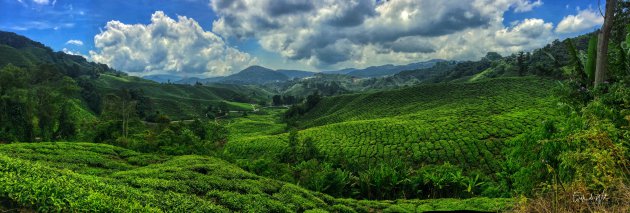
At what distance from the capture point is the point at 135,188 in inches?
525

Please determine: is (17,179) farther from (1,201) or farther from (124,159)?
(124,159)

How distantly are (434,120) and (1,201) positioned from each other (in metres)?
75.9

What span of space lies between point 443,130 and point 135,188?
61.3 m

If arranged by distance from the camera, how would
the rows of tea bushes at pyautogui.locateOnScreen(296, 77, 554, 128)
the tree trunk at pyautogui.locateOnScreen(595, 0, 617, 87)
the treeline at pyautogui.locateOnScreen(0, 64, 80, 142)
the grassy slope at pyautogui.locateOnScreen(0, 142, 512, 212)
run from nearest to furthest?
the grassy slope at pyautogui.locateOnScreen(0, 142, 512, 212), the tree trunk at pyautogui.locateOnScreen(595, 0, 617, 87), the treeline at pyautogui.locateOnScreen(0, 64, 80, 142), the rows of tea bushes at pyautogui.locateOnScreen(296, 77, 554, 128)

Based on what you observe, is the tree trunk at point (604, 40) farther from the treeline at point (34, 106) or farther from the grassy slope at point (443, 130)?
the treeline at point (34, 106)

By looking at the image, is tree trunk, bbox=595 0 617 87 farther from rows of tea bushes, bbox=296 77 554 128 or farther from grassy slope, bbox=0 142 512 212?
rows of tea bushes, bbox=296 77 554 128

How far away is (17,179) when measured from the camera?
28.6ft

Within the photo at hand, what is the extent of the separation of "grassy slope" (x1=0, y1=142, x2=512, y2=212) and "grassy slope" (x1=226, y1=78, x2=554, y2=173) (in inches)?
1471

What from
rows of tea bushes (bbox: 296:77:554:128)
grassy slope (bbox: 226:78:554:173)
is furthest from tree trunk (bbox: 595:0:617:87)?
rows of tea bushes (bbox: 296:77:554:128)

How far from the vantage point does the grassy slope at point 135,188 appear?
8250mm

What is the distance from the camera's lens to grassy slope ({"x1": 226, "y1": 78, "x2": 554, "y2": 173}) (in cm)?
5506

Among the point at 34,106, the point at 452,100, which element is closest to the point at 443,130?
the point at 452,100

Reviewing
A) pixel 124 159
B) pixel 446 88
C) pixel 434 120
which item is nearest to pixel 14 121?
pixel 124 159

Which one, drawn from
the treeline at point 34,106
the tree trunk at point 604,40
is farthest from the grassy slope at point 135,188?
the treeline at point 34,106
